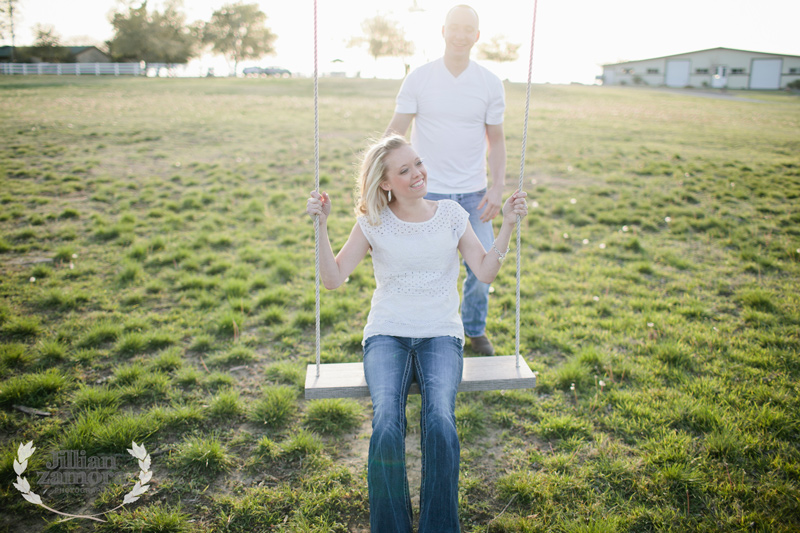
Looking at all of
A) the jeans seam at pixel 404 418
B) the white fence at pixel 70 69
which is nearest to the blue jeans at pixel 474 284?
the jeans seam at pixel 404 418

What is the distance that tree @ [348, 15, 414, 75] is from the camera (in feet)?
164

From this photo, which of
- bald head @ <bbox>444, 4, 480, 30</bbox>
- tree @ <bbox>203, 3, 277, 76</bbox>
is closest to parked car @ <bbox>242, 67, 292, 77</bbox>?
tree @ <bbox>203, 3, 277, 76</bbox>

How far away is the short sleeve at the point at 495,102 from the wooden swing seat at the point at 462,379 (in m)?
1.68

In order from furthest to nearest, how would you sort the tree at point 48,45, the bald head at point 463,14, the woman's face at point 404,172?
the tree at point 48,45
the bald head at point 463,14
the woman's face at point 404,172

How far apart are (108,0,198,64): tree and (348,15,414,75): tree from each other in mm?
→ 17248

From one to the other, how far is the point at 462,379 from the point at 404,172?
3.68 feet

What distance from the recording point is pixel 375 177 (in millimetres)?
2596

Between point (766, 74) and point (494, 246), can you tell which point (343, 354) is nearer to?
point (494, 246)

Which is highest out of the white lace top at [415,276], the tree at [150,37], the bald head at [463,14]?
the tree at [150,37]

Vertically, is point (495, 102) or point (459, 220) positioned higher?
point (495, 102)

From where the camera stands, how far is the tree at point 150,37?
42.3 m

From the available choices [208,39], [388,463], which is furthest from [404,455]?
[208,39]

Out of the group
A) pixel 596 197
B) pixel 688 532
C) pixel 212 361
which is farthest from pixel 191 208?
pixel 688 532

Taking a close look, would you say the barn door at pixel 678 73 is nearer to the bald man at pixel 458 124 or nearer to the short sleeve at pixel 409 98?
the bald man at pixel 458 124
